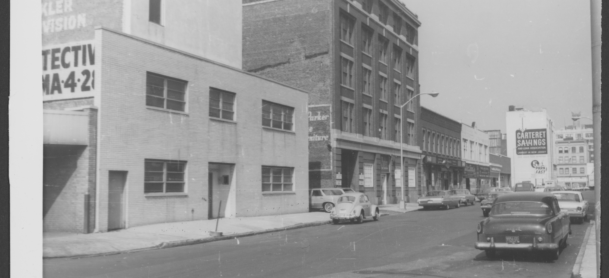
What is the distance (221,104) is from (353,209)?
7592mm

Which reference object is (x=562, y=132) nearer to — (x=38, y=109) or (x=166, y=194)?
(x=38, y=109)

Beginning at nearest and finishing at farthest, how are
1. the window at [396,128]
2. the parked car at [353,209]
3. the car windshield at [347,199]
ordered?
the parked car at [353,209], the car windshield at [347,199], the window at [396,128]

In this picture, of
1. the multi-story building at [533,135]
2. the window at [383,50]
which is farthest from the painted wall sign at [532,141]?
the window at [383,50]

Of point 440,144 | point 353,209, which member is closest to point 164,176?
point 353,209

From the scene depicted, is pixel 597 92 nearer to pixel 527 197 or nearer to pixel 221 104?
pixel 527 197

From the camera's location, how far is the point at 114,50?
19.8m

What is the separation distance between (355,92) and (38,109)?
24.1m

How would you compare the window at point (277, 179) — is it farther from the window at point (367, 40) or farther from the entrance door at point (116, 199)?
the entrance door at point (116, 199)

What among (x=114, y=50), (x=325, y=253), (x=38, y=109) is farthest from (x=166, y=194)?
(x=38, y=109)

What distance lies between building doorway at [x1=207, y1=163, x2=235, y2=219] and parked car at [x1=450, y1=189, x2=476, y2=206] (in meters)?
17.2

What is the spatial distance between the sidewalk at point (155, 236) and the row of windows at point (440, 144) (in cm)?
1080

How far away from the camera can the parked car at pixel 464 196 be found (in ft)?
125

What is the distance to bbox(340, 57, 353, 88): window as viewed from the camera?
103ft

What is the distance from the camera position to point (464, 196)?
3966 cm
